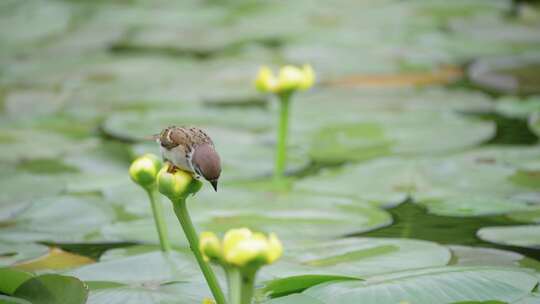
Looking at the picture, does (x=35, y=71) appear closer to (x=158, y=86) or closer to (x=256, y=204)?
(x=158, y=86)

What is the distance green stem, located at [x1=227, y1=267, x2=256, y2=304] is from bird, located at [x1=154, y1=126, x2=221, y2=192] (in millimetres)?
145

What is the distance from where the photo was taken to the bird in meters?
1.01

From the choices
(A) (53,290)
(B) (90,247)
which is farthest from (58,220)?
(A) (53,290)

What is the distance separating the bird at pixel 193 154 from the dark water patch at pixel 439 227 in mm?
513

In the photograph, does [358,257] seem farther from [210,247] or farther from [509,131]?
[509,131]

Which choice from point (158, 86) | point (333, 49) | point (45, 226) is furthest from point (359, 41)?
point (45, 226)

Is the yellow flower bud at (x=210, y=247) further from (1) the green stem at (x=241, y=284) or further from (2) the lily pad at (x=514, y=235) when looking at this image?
(2) the lily pad at (x=514, y=235)

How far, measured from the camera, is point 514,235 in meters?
1.38

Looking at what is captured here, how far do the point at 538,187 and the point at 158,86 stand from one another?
147cm

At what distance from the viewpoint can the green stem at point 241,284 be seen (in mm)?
887

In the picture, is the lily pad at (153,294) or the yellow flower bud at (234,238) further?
the lily pad at (153,294)

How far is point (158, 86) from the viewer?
2750 mm

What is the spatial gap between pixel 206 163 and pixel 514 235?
24.7 inches

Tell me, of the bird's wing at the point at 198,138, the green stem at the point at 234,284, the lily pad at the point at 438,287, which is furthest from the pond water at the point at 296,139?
the bird's wing at the point at 198,138
